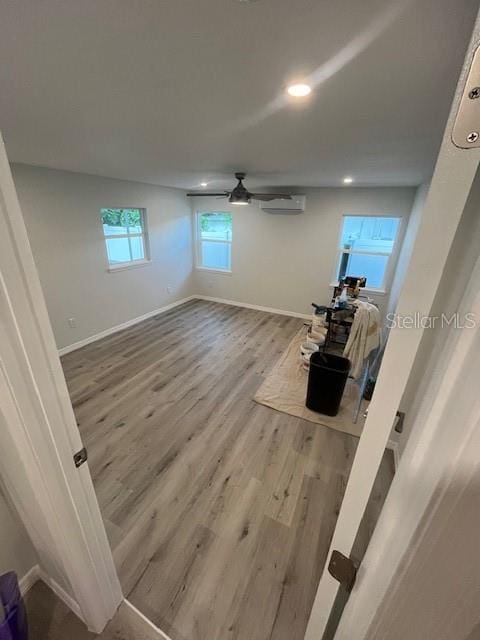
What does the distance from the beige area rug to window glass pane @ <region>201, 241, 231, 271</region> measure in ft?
9.50

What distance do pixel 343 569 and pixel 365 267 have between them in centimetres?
453

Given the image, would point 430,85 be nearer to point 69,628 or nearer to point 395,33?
point 395,33

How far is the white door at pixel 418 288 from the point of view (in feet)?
1.05

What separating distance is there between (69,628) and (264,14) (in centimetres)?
246

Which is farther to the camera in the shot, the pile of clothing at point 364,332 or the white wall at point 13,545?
the pile of clothing at point 364,332

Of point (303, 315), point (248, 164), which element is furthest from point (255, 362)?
point (248, 164)

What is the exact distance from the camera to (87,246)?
360 cm

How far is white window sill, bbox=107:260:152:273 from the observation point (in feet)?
13.2

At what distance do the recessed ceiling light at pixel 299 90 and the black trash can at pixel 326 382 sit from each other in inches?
78.4

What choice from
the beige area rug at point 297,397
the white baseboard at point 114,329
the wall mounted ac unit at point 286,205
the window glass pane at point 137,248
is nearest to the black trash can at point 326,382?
the beige area rug at point 297,397

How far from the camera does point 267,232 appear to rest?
4863 mm

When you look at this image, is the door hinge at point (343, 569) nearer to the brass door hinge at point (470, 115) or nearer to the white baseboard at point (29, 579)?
the brass door hinge at point (470, 115)

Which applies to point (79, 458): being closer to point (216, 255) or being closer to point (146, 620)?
point (146, 620)

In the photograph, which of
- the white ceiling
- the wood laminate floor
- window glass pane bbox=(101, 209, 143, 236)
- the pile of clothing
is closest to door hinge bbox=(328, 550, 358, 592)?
the wood laminate floor
